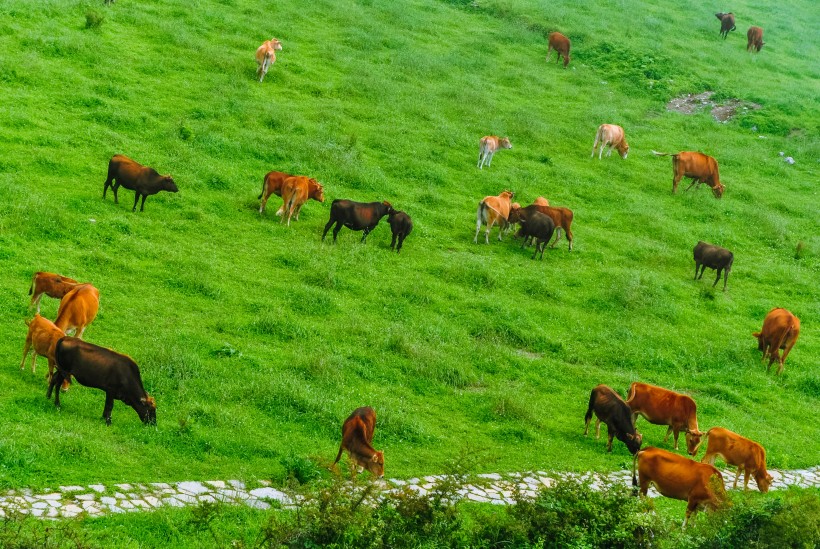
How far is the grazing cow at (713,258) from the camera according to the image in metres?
22.9

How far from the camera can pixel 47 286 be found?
14344 mm

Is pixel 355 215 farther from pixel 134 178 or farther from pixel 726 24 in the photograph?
pixel 726 24

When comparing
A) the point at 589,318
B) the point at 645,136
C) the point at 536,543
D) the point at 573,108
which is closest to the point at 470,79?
the point at 573,108

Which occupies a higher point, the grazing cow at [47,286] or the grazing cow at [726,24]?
the grazing cow at [726,24]

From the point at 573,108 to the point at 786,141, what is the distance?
8.67m

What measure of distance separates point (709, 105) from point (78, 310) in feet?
103

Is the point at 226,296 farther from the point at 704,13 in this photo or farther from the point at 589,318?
the point at 704,13

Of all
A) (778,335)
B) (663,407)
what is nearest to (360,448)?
(663,407)

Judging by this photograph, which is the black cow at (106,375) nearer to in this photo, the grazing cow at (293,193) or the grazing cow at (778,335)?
the grazing cow at (293,193)

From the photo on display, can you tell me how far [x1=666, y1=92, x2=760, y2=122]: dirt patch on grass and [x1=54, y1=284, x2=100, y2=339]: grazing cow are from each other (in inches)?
1164

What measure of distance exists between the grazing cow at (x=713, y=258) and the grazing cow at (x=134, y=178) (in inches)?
515

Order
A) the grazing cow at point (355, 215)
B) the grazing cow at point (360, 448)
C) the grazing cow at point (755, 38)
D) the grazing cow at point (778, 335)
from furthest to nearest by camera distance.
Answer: the grazing cow at point (755, 38) → the grazing cow at point (355, 215) → the grazing cow at point (778, 335) → the grazing cow at point (360, 448)

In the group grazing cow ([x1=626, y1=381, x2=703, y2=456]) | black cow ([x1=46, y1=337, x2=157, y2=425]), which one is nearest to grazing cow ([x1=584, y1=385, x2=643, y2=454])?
grazing cow ([x1=626, y1=381, x2=703, y2=456])

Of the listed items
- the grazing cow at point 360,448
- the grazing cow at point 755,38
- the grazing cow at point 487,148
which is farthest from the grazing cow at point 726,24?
the grazing cow at point 360,448
